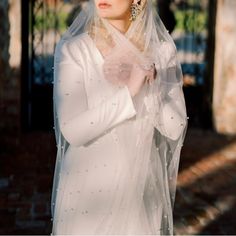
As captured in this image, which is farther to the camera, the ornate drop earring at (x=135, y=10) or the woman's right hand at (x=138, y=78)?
the ornate drop earring at (x=135, y=10)

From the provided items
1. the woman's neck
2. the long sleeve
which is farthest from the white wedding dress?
the woman's neck

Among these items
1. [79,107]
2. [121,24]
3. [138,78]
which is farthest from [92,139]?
[121,24]

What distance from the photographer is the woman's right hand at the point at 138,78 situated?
7.72 feet

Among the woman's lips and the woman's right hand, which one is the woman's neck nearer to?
the woman's lips

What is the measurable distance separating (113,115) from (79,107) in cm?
14

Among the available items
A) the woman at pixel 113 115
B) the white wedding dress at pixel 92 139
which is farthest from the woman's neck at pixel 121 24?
the white wedding dress at pixel 92 139

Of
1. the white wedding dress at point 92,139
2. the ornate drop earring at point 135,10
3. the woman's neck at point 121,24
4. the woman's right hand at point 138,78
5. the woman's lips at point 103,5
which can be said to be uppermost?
the woman's lips at point 103,5

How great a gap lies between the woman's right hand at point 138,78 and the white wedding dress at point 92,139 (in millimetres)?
26

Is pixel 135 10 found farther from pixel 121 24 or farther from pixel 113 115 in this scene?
pixel 113 115

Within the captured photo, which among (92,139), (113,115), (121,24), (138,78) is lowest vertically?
(92,139)

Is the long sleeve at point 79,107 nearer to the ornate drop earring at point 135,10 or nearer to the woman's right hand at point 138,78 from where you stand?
the woman's right hand at point 138,78

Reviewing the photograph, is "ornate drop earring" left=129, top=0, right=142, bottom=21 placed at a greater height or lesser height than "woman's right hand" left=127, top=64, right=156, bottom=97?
greater

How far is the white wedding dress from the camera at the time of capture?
2367 millimetres

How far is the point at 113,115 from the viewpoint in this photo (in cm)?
236
